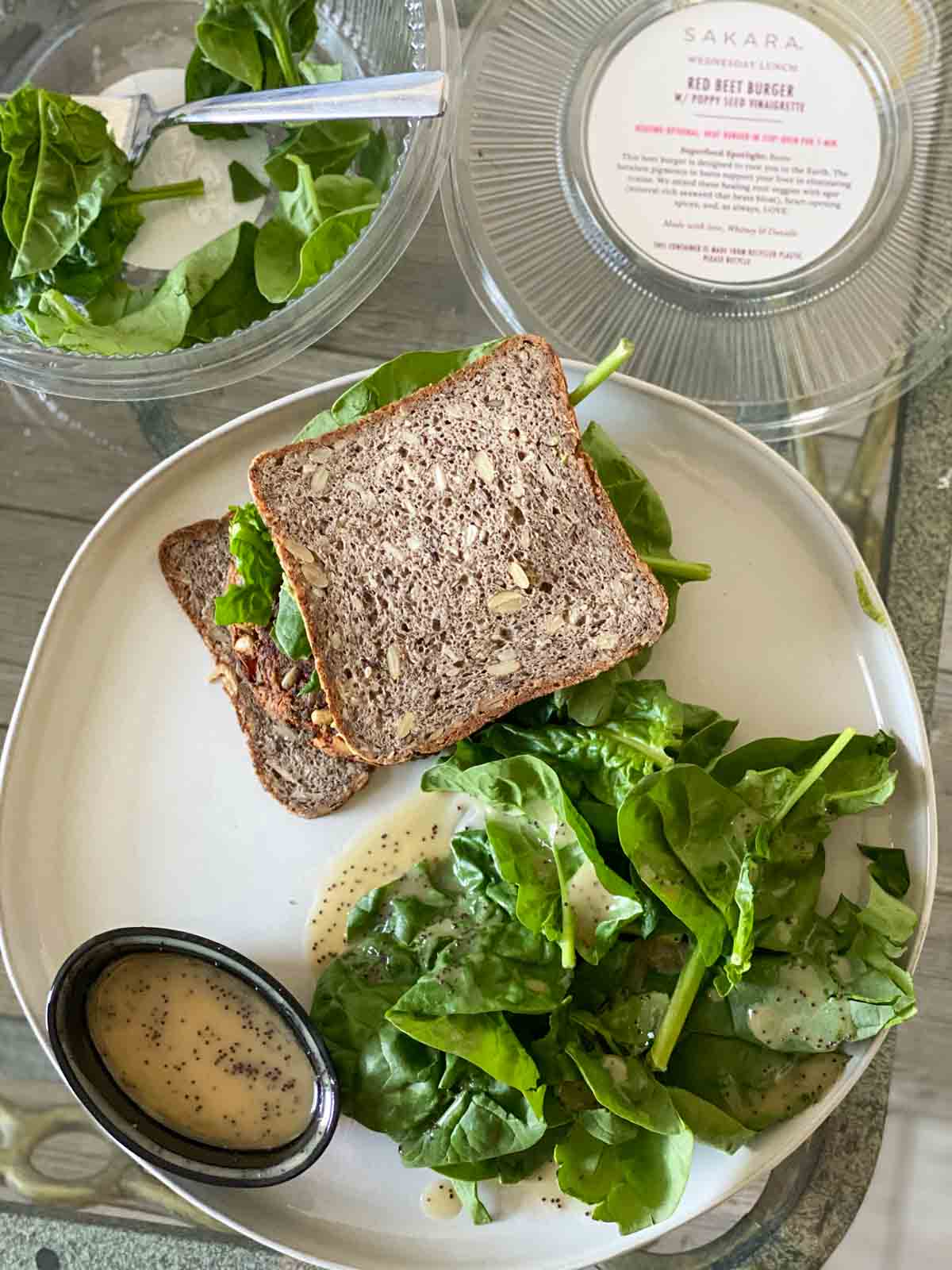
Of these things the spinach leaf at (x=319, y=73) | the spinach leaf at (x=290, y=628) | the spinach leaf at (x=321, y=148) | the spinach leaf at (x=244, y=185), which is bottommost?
the spinach leaf at (x=290, y=628)

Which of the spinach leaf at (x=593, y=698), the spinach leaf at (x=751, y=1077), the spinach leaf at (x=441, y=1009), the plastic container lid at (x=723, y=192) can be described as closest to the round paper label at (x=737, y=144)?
the plastic container lid at (x=723, y=192)

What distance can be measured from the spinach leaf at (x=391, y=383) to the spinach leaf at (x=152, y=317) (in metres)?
0.17

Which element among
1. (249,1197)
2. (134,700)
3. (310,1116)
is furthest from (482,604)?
(249,1197)

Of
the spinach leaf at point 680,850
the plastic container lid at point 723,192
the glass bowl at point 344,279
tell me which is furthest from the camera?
the plastic container lid at point 723,192

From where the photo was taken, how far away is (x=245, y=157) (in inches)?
46.1

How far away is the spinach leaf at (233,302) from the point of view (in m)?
1.10

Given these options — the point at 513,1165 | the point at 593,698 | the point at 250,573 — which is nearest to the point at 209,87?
the point at 250,573

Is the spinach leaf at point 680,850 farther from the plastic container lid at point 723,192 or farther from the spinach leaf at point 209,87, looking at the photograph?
the spinach leaf at point 209,87

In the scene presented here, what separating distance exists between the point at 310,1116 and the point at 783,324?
3.07 feet

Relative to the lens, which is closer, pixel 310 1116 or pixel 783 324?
pixel 310 1116

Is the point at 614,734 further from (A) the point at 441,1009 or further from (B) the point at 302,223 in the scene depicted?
(B) the point at 302,223

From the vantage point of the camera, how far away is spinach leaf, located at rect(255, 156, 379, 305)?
1.06m

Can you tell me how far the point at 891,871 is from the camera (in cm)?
107

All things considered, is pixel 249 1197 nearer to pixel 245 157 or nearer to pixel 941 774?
pixel 941 774
